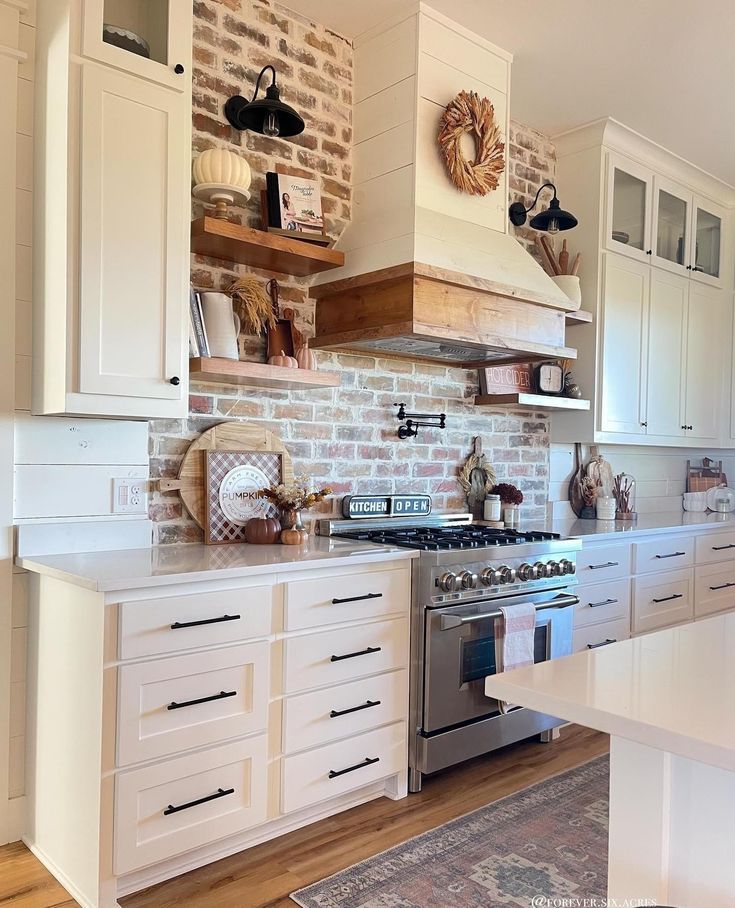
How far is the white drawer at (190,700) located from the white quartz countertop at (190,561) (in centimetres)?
23

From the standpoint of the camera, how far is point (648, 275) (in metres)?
4.41

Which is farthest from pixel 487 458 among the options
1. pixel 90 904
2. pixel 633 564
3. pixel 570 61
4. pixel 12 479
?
pixel 90 904

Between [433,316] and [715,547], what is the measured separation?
106 inches

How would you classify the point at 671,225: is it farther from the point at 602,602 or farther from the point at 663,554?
the point at 602,602

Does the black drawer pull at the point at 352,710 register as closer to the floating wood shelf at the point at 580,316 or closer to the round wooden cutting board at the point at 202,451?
the round wooden cutting board at the point at 202,451

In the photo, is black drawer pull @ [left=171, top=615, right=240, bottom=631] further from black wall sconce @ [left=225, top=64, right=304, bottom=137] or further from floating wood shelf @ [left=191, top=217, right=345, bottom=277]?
black wall sconce @ [left=225, top=64, right=304, bottom=137]

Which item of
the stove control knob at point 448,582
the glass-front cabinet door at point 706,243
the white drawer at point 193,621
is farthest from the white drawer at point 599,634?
the glass-front cabinet door at point 706,243

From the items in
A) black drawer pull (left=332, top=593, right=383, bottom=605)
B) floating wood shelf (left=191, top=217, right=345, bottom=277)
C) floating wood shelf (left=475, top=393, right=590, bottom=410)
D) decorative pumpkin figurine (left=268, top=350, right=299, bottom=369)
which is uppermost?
floating wood shelf (left=191, top=217, right=345, bottom=277)

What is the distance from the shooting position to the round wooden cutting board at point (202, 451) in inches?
110

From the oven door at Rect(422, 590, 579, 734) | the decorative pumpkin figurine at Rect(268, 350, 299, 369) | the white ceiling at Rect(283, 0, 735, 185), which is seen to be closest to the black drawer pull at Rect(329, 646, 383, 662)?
the oven door at Rect(422, 590, 579, 734)

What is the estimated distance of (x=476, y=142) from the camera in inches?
130

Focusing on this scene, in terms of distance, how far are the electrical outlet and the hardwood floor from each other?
112 cm

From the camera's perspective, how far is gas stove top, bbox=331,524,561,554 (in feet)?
9.55

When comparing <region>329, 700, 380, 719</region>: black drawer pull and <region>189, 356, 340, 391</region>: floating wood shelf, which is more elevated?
<region>189, 356, 340, 391</region>: floating wood shelf
